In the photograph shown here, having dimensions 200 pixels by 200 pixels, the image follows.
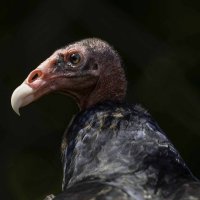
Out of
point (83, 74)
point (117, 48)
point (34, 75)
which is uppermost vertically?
point (34, 75)

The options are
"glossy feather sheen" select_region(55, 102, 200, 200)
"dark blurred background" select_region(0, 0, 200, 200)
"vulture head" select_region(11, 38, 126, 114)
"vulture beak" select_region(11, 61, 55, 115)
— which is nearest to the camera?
"glossy feather sheen" select_region(55, 102, 200, 200)

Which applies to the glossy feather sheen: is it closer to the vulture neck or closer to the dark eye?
the vulture neck

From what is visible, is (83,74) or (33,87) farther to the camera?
(83,74)

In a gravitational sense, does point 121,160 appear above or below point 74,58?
below

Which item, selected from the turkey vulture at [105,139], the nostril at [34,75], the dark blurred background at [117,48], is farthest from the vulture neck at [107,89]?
the dark blurred background at [117,48]

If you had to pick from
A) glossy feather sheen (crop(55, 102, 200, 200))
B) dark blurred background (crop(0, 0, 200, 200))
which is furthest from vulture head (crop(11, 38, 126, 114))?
dark blurred background (crop(0, 0, 200, 200))

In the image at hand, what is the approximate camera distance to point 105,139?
334cm

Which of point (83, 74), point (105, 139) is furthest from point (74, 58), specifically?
point (105, 139)

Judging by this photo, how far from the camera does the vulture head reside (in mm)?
3693

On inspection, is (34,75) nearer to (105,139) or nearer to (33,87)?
(33,87)

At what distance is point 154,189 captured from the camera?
9.75 feet

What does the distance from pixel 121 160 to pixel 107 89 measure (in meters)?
0.66

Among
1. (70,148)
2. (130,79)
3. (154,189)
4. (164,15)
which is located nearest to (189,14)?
(164,15)

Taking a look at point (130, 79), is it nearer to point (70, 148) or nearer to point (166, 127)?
point (166, 127)
